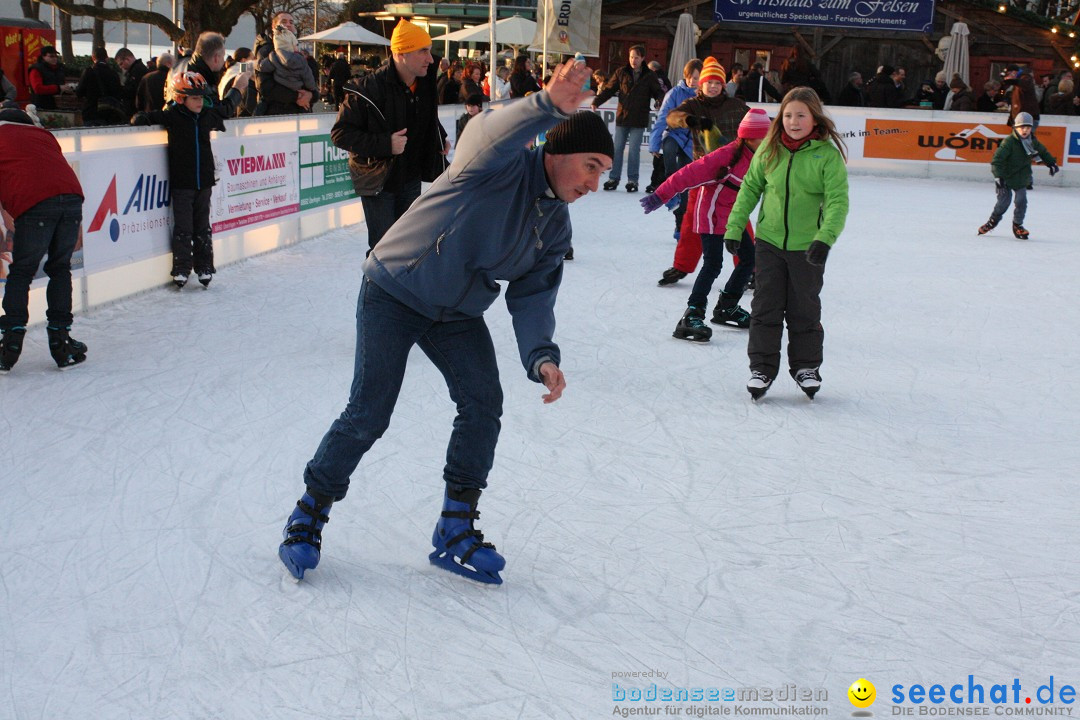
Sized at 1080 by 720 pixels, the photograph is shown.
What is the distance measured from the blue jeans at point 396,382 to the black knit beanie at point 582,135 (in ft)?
1.94

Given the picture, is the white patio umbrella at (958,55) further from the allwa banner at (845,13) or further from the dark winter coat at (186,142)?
the dark winter coat at (186,142)

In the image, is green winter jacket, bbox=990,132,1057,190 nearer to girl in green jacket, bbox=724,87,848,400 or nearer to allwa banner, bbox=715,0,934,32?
girl in green jacket, bbox=724,87,848,400

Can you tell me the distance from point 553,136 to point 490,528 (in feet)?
4.67

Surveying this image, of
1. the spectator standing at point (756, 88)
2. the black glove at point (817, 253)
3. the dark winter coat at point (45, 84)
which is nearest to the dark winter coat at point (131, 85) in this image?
the dark winter coat at point (45, 84)

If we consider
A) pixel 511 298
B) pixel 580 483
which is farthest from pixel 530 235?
pixel 580 483

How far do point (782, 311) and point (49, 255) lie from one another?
337cm

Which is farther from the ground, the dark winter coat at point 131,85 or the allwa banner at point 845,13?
the allwa banner at point 845,13

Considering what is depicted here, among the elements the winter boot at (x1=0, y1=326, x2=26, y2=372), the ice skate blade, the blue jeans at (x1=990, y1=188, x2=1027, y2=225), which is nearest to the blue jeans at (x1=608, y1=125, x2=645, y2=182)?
the blue jeans at (x1=990, y1=188, x2=1027, y2=225)

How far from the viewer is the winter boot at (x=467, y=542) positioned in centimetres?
317

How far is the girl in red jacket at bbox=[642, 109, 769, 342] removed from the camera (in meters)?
6.17

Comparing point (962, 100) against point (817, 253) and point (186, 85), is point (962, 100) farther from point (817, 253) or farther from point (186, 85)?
point (817, 253)

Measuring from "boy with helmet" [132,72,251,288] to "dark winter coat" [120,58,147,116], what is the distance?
20.8ft

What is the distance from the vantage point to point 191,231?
280 inches

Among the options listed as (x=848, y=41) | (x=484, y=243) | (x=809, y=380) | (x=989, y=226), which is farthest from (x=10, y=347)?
(x=848, y=41)
